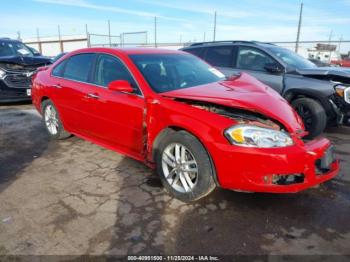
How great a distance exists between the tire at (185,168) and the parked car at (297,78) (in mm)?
2544

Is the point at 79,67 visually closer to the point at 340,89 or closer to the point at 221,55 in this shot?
the point at 221,55

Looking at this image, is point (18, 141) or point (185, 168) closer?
point (185, 168)

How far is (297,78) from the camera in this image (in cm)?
557

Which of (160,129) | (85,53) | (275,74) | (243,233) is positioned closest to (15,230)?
(160,129)

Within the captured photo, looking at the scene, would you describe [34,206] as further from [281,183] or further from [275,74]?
[275,74]

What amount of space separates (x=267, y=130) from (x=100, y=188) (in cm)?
196

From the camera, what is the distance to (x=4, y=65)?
7996mm

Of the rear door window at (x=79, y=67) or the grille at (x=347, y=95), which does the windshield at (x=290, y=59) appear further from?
the rear door window at (x=79, y=67)

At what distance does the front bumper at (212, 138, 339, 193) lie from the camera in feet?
8.80

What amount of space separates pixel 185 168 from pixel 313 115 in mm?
3150

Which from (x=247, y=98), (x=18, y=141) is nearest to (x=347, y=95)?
(x=247, y=98)

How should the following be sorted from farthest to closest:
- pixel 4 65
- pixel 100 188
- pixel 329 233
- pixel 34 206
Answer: pixel 4 65 < pixel 100 188 < pixel 34 206 < pixel 329 233

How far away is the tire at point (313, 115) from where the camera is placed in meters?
5.21

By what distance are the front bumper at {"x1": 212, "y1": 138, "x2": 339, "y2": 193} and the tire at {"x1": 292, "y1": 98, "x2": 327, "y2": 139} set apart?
254 cm
